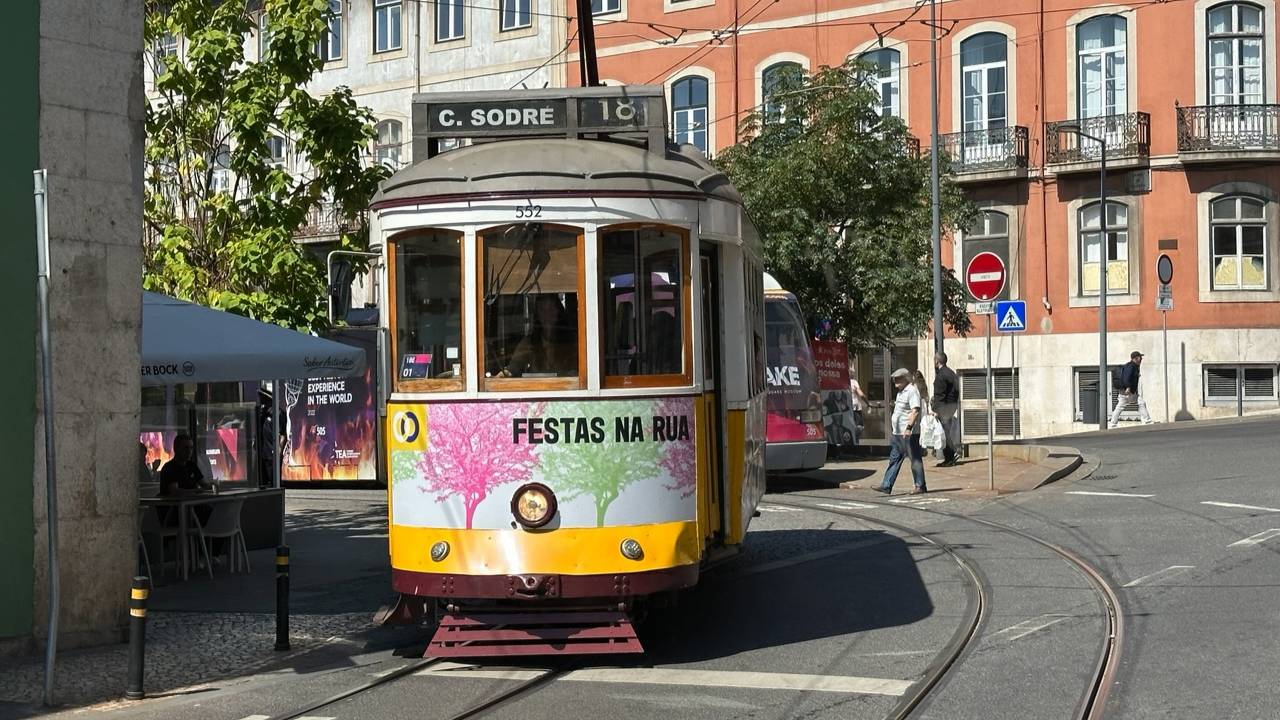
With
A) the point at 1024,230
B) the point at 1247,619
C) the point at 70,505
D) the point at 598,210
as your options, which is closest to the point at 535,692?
the point at 598,210

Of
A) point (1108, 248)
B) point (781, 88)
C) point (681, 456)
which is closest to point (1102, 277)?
point (1108, 248)

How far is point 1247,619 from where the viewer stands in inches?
398

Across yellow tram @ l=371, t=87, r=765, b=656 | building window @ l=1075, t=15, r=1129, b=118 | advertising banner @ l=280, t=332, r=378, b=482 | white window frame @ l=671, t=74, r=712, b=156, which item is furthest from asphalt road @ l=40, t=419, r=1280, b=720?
white window frame @ l=671, t=74, r=712, b=156

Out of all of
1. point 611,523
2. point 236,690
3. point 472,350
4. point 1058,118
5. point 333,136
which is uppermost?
point 1058,118

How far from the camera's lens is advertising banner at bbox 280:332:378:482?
26.0m

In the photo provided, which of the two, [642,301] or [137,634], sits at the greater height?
[642,301]

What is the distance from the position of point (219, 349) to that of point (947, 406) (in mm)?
12848

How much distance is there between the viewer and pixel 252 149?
60.7ft

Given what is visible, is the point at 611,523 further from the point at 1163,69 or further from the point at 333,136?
the point at 1163,69

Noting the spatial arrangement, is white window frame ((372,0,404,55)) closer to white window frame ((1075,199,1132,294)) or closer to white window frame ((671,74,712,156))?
white window frame ((671,74,712,156))

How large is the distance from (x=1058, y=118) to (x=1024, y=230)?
8.77 feet

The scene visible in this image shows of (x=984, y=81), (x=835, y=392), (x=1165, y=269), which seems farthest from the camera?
(x=984, y=81)

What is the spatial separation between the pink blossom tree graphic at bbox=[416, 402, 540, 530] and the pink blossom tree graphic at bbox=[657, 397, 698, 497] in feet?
2.54

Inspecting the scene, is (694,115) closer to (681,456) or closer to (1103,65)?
(1103,65)
